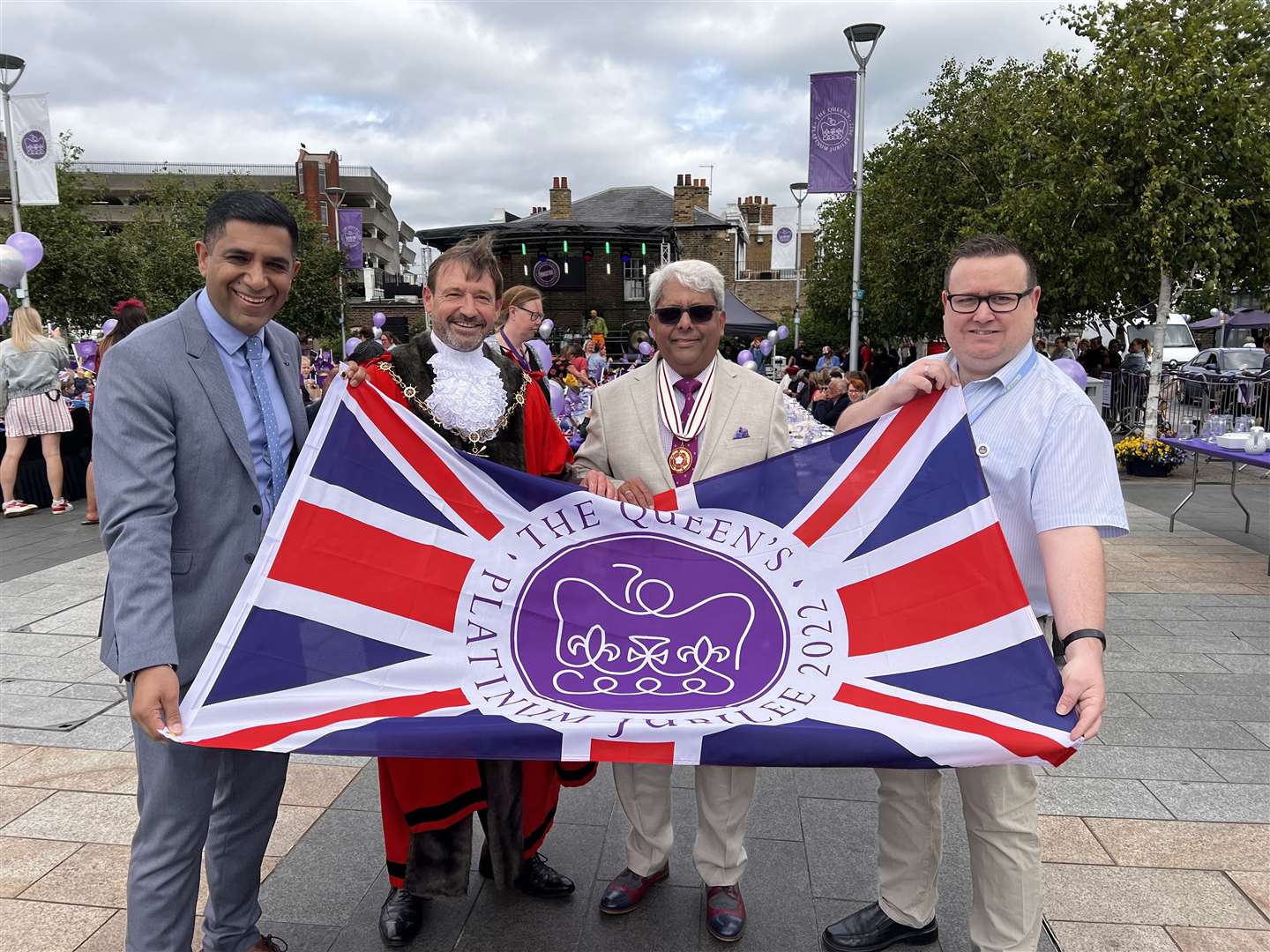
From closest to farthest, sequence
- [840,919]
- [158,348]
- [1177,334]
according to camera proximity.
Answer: [158,348], [840,919], [1177,334]

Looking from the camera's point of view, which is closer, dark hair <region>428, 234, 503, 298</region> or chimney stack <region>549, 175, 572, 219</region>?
dark hair <region>428, 234, 503, 298</region>


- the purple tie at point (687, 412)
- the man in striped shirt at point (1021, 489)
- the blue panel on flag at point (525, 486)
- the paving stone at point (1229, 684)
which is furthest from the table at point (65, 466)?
the paving stone at point (1229, 684)

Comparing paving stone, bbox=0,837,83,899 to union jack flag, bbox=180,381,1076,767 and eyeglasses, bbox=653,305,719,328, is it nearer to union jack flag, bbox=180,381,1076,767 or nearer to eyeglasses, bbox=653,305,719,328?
union jack flag, bbox=180,381,1076,767

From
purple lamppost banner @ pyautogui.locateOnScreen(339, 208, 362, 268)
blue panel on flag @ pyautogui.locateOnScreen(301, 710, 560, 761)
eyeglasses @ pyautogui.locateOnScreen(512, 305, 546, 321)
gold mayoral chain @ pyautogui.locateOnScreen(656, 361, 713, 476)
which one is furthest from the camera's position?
purple lamppost banner @ pyautogui.locateOnScreen(339, 208, 362, 268)

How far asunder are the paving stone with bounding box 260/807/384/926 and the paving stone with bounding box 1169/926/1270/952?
8.01 ft

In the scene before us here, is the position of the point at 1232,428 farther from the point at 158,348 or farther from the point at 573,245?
the point at 573,245

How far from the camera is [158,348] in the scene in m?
2.03

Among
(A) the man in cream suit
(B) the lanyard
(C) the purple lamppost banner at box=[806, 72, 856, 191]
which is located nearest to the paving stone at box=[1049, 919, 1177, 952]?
(A) the man in cream suit

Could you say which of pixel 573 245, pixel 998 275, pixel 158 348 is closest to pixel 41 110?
pixel 158 348

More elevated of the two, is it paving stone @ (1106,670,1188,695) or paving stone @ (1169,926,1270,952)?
paving stone @ (1169,926,1270,952)

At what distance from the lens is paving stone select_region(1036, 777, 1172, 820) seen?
127 inches

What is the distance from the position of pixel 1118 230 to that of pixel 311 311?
1148 inches

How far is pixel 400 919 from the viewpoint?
256 cm

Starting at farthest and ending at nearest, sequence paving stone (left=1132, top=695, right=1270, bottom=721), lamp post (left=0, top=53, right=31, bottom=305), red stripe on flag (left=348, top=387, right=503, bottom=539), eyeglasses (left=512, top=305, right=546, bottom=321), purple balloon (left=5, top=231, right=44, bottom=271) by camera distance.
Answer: lamp post (left=0, top=53, right=31, bottom=305) → purple balloon (left=5, top=231, right=44, bottom=271) → eyeglasses (left=512, top=305, right=546, bottom=321) → paving stone (left=1132, top=695, right=1270, bottom=721) → red stripe on flag (left=348, top=387, right=503, bottom=539)
